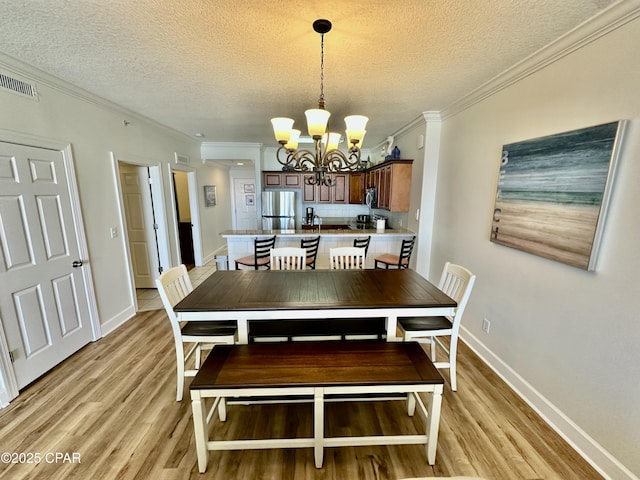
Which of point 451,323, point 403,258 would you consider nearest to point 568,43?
point 451,323

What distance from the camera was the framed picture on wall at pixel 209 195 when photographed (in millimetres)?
5834

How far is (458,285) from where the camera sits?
7.03ft

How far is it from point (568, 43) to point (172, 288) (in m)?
3.25

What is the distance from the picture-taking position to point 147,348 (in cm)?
269

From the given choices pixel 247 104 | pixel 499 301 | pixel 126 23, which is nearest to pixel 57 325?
pixel 126 23

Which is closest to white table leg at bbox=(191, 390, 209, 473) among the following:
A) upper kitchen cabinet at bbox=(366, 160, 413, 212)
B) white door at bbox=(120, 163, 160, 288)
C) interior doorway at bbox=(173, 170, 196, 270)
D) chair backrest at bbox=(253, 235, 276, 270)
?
chair backrest at bbox=(253, 235, 276, 270)

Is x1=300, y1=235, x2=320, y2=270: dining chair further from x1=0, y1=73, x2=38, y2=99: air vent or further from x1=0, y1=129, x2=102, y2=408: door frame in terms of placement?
x1=0, y1=73, x2=38, y2=99: air vent

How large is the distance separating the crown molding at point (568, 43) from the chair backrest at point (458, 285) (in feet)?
5.23

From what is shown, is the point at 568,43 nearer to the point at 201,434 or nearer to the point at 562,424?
the point at 562,424

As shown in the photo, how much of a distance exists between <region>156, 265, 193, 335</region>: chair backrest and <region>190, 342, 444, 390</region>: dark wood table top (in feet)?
1.35

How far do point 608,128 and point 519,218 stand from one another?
0.74m

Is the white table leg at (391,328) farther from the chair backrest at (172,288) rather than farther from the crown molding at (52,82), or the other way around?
the crown molding at (52,82)

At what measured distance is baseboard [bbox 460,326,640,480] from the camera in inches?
56.7

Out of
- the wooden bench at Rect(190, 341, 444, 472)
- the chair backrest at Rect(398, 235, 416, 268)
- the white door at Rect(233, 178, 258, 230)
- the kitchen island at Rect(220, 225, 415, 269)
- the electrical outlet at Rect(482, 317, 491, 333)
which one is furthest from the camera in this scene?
the white door at Rect(233, 178, 258, 230)
